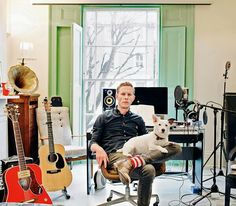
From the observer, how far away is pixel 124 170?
2770mm

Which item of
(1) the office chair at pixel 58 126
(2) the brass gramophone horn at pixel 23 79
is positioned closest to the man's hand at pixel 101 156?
(1) the office chair at pixel 58 126

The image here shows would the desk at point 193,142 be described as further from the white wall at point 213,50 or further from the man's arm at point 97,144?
the white wall at point 213,50

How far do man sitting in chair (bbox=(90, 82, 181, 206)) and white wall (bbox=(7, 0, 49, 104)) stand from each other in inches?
92.1

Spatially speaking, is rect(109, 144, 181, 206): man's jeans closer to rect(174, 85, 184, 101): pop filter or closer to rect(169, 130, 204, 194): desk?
rect(169, 130, 204, 194): desk

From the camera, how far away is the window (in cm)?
547

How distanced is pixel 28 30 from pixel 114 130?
2803 millimetres

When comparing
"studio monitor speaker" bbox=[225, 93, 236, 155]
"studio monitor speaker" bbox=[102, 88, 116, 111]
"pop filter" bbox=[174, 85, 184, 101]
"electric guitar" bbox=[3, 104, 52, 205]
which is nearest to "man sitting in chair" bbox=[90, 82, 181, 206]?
"studio monitor speaker" bbox=[225, 93, 236, 155]

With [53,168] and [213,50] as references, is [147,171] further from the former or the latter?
[213,50]

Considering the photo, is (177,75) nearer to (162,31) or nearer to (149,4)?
(162,31)

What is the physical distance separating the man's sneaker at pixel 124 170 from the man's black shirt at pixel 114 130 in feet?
1.19

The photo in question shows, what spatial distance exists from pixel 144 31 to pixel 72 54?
4.12 feet

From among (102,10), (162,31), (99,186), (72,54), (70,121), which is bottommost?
(99,186)

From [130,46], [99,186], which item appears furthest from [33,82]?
[130,46]

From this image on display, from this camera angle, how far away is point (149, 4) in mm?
5312
